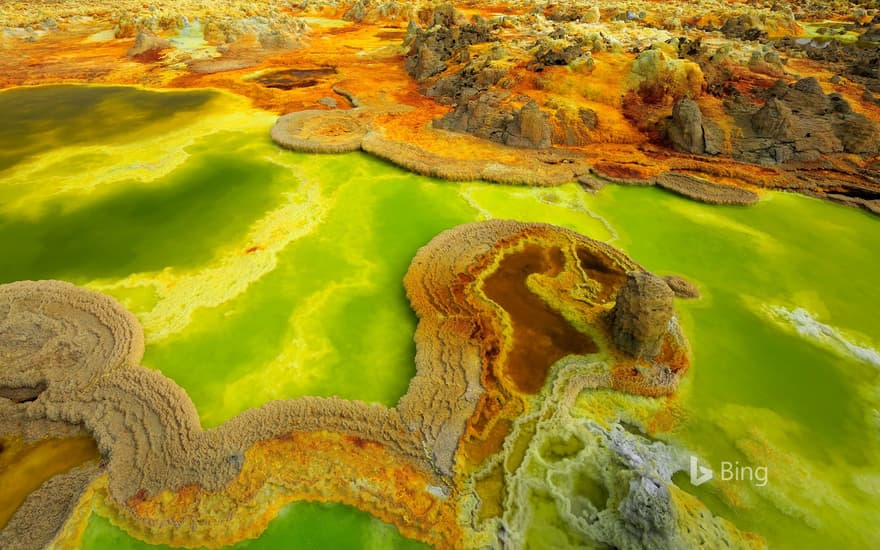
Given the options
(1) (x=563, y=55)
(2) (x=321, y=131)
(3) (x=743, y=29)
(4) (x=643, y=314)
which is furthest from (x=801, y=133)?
(3) (x=743, y=29)

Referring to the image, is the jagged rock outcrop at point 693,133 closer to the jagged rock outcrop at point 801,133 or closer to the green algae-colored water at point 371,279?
the jagged rock outcrop at point 801,133

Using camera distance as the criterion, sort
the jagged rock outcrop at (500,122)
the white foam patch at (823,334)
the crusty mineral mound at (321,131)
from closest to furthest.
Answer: the white foam patch at (823,334) < the crusty mineral mound at (321,131) < the jagged rock outcrop at (500,122)

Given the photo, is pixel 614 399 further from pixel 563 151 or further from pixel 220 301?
pixel 563 151

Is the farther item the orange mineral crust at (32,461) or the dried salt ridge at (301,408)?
the orange mineral crust at (32,461)

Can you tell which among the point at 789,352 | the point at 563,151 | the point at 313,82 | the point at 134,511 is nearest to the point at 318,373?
the point at 134,511

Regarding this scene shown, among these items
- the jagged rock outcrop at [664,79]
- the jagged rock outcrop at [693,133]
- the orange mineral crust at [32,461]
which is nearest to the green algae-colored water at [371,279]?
the orange mineral crust at [32,461]

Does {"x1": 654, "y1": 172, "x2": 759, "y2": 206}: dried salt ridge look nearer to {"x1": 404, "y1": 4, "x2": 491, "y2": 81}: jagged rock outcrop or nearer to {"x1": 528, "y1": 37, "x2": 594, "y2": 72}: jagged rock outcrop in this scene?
{"x1": 528, "y1": 37, "x2": 594, "y2": 72}: jagged rock outcrop

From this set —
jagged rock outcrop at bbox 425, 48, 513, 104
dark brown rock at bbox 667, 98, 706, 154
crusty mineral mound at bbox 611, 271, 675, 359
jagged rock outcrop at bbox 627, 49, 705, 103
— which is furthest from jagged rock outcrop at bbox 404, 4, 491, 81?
crusty mineral mound at bbox 611, 271, 675, 359

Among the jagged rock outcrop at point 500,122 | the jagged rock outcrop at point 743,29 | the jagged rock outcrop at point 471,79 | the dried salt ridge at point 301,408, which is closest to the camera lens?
the dried salt ridge at point 301,408
